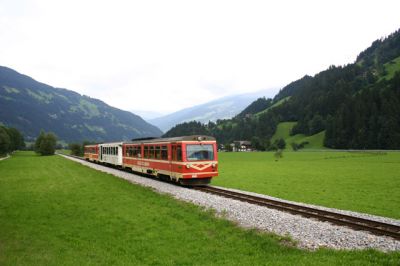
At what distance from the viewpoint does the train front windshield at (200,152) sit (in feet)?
86.4

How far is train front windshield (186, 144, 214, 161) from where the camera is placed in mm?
26327

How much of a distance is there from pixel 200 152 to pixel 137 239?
49.3 ft

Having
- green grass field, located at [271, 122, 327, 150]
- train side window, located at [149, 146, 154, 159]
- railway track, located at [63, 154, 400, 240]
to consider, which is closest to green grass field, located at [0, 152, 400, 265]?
railway track, located at [63, 154, 400, 240]

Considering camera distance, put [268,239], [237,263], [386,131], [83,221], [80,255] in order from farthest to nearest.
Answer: [386,131]
[83,221]
[268,239]
[80,255]
[237,263]

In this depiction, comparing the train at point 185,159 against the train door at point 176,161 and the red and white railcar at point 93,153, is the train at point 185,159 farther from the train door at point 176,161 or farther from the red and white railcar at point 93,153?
the red and white railcar at point 93,153

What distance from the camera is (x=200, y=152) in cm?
2697

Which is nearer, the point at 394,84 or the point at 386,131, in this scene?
the point at 386,131

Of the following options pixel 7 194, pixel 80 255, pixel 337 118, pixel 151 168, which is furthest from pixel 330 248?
pixel 337 118

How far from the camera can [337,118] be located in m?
139

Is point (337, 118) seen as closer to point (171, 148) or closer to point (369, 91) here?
point (369, 91)

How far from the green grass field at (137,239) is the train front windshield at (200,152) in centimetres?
711

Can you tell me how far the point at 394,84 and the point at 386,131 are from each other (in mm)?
28860

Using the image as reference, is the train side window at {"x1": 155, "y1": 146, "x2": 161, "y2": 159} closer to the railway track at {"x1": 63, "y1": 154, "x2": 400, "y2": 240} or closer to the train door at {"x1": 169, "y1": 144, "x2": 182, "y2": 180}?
the train door at {"x1": 169, "y1": 144, "x2": 182, "y2": 180}

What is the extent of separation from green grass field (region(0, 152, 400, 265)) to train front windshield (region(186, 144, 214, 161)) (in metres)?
7.11
